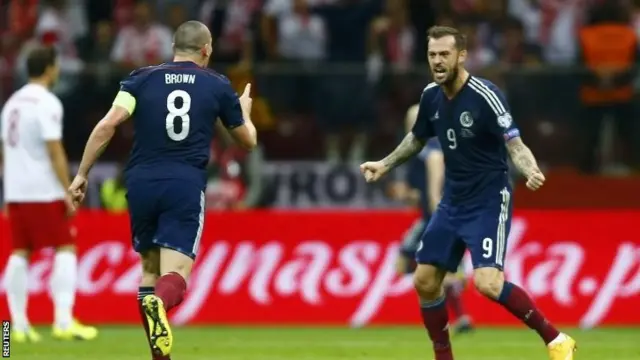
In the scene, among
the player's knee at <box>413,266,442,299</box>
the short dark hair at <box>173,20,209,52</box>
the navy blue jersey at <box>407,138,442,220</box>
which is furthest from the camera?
the navy blue jersey at <box>407,138,442,220</box>

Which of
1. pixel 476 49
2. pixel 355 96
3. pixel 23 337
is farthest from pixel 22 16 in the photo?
pixel 23 337

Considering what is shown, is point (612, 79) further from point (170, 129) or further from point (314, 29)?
point (170, 129)

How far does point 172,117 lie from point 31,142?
4.39 m

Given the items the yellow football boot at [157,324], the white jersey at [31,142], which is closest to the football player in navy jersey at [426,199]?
the white jersey at [31,142]

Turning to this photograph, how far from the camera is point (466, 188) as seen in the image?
1057 cm

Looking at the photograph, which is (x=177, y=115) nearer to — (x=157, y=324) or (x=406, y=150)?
(x=157, y=324)

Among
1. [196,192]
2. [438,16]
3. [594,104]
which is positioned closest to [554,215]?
[594,104]

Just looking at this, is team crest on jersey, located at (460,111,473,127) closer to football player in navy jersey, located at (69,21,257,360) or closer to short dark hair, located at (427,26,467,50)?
short dark hair, located at (427,26,467,50)

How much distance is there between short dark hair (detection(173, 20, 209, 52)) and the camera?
10.0 meters

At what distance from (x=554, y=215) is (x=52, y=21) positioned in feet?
23.4

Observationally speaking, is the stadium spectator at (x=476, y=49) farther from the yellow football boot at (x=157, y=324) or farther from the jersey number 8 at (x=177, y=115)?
the yellow football boot at (x=157, y=324)

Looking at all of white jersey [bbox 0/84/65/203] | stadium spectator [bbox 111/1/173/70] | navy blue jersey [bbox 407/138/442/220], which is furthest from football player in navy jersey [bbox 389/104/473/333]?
stadium spectator [bbox 111/1/173/70]

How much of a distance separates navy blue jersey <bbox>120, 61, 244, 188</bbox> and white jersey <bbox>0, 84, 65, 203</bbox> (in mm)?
3989

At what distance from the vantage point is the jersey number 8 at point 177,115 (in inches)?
390
